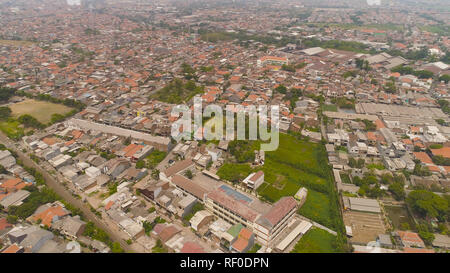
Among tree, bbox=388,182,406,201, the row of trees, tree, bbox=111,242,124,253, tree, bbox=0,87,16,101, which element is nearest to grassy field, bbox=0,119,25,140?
tree, bbox=0,87,16,101

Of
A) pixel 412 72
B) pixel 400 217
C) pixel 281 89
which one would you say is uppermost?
pixel 412 72

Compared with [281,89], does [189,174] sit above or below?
below

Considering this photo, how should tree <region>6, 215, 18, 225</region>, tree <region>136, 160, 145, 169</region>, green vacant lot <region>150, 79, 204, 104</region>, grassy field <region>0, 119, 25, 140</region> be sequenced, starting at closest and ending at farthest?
tree <region>6, 215, 18, 225</region> → tree <region>136, 160, 145, 169</region> → grassy field <region>0, 119, 25, 140</region> → green vacant lot <region>150, 79, 204, 104</region>

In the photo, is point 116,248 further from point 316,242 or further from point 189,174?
point 316,242

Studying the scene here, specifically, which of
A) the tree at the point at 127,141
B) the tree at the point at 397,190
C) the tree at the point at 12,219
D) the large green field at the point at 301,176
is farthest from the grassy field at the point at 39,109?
the tree at the point at 397,190

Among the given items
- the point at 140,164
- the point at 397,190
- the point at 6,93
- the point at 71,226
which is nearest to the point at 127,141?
the point at 140,164

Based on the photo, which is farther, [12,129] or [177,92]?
[177,92]

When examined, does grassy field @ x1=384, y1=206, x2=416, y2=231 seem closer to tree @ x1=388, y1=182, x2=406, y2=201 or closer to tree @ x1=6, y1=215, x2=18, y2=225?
tree @ x1=388, y1=182, x2=406, y2=201
